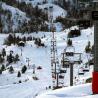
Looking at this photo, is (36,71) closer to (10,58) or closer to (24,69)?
(24,69)

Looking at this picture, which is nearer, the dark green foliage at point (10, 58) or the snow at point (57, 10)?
the dark green foliage at point (10, 58)

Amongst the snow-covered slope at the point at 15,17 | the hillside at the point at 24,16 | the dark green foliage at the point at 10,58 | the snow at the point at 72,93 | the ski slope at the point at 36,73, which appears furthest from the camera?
the snow-covered slope at the point at 15,17

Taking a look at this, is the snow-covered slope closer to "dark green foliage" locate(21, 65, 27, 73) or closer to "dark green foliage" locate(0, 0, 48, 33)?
"dark green foliage" locate(0, 0, 48, 33)

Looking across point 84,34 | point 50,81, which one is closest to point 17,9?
point 84,34

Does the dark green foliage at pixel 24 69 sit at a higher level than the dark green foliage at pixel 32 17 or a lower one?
lower

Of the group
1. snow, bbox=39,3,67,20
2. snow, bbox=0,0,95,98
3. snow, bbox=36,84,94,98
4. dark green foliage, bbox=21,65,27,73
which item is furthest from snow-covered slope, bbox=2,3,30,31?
snow, bbox=36,84,94,98

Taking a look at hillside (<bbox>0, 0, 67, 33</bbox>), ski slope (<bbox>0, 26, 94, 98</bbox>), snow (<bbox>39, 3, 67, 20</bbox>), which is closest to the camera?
ski slope (<bbox>0, 26, 94, 98</bbox>)

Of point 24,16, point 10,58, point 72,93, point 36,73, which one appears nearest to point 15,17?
point 24,16

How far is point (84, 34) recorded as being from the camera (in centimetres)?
8162

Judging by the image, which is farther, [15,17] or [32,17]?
[32,17]

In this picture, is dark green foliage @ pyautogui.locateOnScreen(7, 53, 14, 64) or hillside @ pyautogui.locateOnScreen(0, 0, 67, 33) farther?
hillside @ pyautogui.locateOnScreen(0, 0, 67, 33)

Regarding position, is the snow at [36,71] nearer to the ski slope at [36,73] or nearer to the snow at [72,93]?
the ski slope at [36,73]

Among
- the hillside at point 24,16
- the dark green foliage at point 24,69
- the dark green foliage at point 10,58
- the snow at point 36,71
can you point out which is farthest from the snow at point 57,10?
the dark green foliage at point 24,69

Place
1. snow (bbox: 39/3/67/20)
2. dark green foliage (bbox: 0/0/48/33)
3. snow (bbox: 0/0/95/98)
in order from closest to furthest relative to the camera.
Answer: snow (bbox: 0/0/95/98) < dark green foliage (bbox: 0/0/48/33) < snow (bbox: 39/3/67/20)
